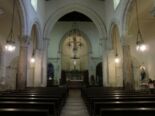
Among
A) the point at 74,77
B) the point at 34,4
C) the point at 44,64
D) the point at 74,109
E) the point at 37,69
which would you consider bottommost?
the point at 74,109

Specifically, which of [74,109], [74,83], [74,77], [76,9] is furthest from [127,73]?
[74,77]

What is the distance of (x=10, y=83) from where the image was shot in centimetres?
1630

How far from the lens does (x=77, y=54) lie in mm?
28453

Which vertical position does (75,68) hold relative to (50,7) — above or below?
below

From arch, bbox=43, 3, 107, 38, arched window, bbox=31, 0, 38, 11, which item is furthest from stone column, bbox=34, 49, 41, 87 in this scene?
arched window, bbox=31, 0, 38, 11

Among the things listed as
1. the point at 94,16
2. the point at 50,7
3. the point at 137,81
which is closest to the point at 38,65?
the point at 50,7

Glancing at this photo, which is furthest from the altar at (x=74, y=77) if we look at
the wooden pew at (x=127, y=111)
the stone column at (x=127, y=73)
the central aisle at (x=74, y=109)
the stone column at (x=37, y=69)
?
the wooden pew at (x=127, y=111)

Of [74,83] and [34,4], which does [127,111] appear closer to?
[34,4]

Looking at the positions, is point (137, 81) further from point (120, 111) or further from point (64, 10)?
point (120, 111)

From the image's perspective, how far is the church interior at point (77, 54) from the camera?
23.4 ft

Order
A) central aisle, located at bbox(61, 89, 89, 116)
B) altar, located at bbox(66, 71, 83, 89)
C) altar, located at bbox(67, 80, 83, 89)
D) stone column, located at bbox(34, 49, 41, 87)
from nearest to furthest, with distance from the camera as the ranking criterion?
central aisle, located at bbox(61, 89, 89, 116), stone column, located at bbox(34, 49, 41, 87), altar, located at bbox(67, 80, 83, 89), altar, located at bbox(66, 71, 83, 89)

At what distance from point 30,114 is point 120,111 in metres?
1.64

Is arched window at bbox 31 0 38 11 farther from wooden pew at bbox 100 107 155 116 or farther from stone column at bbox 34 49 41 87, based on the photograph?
wooden pew at bbox 100 107 155 116

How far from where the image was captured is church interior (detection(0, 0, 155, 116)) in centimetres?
714
